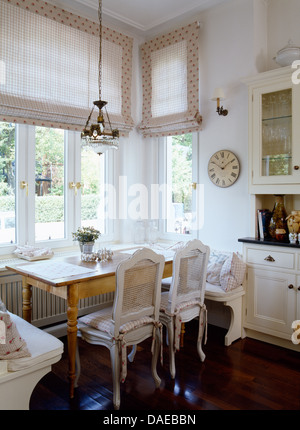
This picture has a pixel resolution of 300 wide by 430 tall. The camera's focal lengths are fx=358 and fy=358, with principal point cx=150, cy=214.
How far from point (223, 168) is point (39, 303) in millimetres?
2082

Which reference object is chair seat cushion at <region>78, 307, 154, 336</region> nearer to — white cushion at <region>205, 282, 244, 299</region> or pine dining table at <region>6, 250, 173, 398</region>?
pine dining table at <region>6, 250, 173, 398</region>

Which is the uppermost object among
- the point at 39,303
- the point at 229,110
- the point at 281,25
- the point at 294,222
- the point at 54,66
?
the point at 281,25

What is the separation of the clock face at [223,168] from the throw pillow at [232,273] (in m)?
0.78

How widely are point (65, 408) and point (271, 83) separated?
2.83 metres

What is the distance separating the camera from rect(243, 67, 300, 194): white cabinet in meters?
2.87

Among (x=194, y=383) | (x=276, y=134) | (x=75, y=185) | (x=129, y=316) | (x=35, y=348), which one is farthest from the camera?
(x=75, y=185)

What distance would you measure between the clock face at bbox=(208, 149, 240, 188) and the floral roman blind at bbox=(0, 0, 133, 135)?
41.4 inches

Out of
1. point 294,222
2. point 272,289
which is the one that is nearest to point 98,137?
point 294,222

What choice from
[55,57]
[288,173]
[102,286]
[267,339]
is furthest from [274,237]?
[55,57]

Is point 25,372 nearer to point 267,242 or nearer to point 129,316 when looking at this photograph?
point 129,316

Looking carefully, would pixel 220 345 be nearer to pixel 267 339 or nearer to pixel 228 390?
pixel 267 339

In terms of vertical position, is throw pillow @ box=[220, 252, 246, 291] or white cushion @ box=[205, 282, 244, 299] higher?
throw pillow @ box=[220, 252, 246, 291]

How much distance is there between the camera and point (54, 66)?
3.24m

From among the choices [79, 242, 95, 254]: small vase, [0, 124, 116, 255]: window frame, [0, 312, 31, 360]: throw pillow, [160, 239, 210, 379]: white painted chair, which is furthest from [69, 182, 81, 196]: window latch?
[0, 312, 31, 360]: throw pillow
